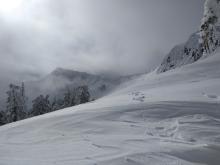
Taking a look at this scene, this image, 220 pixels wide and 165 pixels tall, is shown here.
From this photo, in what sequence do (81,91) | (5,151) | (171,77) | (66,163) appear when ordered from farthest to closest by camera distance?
(81,91) < (171,77) < (5,151) < (66,163)

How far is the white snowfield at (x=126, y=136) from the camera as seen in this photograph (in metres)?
8.01

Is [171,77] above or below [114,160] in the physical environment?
above

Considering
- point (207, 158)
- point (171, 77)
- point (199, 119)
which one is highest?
point (171, 77)

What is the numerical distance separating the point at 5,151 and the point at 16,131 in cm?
282

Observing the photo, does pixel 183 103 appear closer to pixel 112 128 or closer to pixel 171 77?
pixel 112 128

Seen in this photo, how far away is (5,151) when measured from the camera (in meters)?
9.34

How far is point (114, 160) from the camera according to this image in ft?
25.5

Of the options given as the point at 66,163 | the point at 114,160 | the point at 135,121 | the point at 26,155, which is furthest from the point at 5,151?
the point at 135,121

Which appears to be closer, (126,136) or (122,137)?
(122,137)

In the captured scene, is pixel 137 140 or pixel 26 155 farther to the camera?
pixel 137 140

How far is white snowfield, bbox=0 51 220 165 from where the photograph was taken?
801 cm

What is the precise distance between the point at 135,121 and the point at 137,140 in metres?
2.40

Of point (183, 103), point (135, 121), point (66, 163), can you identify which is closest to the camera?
point (66, 163)

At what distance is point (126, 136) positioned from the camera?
9.91m
